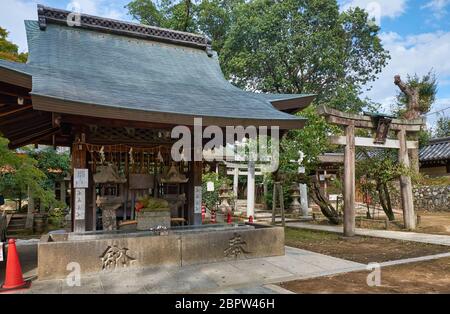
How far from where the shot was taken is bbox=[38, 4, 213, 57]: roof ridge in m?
9.62

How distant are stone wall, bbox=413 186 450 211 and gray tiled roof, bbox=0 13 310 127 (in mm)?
15389

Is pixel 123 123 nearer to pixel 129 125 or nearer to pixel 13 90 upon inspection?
pixel 129 125

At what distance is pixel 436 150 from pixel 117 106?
22522mm

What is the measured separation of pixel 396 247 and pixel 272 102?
5154 millimetres

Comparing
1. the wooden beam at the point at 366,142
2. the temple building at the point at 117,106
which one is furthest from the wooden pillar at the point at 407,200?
the temple building at the point at 117,106

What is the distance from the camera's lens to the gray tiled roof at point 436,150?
68.8ft

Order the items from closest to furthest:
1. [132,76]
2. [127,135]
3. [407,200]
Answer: [127,135] → [132,76] → [407,200]

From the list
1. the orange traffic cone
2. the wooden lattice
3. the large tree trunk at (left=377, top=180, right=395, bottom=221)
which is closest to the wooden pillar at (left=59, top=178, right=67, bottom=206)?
the wooden lattice

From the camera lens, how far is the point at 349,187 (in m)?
10.9

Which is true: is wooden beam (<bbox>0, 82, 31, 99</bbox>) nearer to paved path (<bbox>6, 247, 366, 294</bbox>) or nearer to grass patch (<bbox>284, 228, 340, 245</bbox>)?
paved path (<bbox>6, 247, 366, 294</bbox>)

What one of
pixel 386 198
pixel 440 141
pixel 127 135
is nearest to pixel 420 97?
pixel 440 141

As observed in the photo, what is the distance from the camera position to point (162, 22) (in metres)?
28.2

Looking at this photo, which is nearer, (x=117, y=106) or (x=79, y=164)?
(x=117, y=106)
